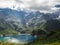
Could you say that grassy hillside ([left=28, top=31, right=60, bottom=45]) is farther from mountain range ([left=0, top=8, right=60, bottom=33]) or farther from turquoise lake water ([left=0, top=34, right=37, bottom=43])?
mountain range ([left=0, top=8, right=60, bottom=33])

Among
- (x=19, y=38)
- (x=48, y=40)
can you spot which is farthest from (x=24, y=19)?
(x=48, y=40)

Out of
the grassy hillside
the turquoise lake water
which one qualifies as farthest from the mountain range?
the grassy hillside

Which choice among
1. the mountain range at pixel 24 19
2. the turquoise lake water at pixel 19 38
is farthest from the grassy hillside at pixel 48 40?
the mountain range at pixel 24 19

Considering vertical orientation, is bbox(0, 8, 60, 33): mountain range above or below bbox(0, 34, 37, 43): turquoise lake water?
above

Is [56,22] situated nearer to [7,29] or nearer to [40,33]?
[40,33]

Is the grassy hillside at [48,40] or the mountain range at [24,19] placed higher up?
the mountain range at [24,19]

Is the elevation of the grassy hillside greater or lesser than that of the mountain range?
lesser

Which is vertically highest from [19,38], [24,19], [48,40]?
[24,19]

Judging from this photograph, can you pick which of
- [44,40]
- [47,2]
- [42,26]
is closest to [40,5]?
[47,2]

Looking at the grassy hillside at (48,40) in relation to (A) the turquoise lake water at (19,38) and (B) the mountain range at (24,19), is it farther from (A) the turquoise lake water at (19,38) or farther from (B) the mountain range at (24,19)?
(B) the mountain range at (24,19)

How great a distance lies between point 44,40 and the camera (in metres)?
9.36

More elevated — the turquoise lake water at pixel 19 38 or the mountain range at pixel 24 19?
the mountain range at pixel 24 19

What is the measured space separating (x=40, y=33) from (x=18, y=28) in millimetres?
963

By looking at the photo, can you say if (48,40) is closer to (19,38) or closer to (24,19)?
(19,38)
